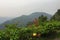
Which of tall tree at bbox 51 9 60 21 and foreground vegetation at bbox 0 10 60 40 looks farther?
tall tree at bbox 51 9 60 21

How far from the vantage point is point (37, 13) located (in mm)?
5465

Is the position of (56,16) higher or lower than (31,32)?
higher

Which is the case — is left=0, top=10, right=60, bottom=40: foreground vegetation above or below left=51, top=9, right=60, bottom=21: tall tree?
below

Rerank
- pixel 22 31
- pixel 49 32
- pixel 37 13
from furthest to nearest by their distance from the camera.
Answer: pixel 37 13 < pixel 49 32 < pixel 22 31

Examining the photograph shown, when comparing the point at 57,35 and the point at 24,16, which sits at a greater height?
the point at 24,16

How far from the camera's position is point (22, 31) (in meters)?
3.58

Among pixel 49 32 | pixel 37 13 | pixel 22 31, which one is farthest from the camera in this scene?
pixel 37 13

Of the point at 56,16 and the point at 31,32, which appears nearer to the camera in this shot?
the point at 31,32

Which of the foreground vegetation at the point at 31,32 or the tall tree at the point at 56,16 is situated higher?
the tall tree at the point at 56,16

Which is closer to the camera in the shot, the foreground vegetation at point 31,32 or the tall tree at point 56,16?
the foreground vegetation at point 31,32

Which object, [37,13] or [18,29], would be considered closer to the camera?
[18,29]

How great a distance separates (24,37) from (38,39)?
29cm

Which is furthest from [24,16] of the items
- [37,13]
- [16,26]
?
[16,26]

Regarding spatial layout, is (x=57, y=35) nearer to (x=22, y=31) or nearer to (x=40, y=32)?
(x=40, y=32)
